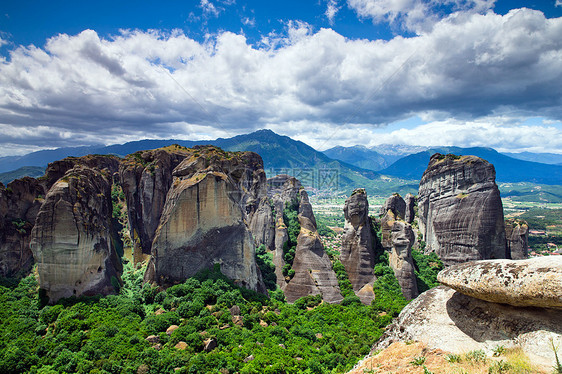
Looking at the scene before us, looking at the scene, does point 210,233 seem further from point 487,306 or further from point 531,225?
point 531,225

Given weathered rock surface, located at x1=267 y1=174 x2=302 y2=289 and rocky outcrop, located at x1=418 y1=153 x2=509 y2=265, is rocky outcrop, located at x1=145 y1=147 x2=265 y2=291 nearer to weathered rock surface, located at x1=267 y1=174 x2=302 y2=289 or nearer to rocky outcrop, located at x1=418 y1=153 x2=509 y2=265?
weathered rock surface, located at x1=267 y1=174 x2=302 y2=289

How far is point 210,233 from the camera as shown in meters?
31.1

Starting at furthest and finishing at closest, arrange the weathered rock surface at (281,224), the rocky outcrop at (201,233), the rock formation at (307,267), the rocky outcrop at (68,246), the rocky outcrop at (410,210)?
the rocky outcrop at (410,210)
the weathered rock surface at (281,224)
the rock formation at (307,267)
the rocky outcrop at (201,233)
the rocky outcrop at (68,246)

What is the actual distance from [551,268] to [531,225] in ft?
451

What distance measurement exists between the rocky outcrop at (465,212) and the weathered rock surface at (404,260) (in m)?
6.88

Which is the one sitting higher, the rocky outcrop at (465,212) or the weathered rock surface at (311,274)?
the rocky outcrop at (465,212)

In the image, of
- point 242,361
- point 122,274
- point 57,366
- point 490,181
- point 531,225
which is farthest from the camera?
point 531,225

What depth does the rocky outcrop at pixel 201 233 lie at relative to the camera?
30.3 metres

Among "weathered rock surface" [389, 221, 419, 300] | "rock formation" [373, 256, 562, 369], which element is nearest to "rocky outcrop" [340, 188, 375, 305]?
"weathered rock surface" [389, 221, 419, 300]

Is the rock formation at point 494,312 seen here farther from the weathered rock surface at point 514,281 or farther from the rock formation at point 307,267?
the rock formation at point 307,267

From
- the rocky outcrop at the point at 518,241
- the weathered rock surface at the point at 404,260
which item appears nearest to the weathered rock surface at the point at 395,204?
the weathered rock surface at the point at 404,260

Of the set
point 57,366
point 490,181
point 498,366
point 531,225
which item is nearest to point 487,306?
point 498,366

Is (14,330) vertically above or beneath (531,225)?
above

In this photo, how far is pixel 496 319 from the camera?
9.48m
